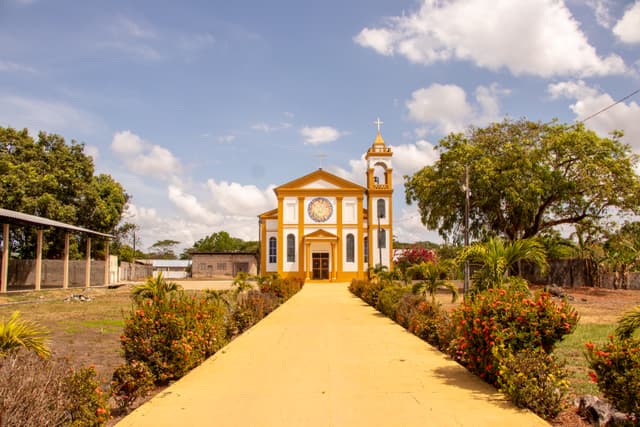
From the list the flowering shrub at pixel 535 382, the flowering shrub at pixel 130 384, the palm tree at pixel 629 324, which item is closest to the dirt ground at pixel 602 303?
the flowering shrub at pixel 535 382

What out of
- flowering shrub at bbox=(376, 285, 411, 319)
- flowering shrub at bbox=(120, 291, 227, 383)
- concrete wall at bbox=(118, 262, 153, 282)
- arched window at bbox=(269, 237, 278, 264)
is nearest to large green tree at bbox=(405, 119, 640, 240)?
flowering shrub at bbox=(376, 285, 411, 319)

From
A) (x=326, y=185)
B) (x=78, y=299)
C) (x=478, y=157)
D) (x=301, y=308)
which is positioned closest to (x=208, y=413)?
(x=301, y=308)

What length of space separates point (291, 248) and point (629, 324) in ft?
131

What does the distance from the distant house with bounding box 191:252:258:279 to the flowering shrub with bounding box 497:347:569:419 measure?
159 ft

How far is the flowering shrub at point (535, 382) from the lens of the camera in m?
5.31

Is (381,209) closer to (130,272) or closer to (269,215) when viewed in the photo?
(269,215)

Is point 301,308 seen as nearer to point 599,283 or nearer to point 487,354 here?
point 487,354

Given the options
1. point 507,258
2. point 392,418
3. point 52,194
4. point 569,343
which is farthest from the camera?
point 52,194

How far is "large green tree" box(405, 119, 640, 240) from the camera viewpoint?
2761 cm

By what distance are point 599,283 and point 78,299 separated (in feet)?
94.3

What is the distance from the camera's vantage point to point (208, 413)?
536cm

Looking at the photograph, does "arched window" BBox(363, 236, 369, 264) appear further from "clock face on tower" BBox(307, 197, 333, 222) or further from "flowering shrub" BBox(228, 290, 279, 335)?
"flowering shrub" BBox(228, 290, 279, 335)

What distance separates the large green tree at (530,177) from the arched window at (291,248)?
15419 millimetres

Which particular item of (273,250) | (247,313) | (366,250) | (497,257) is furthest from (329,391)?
(273,250)
